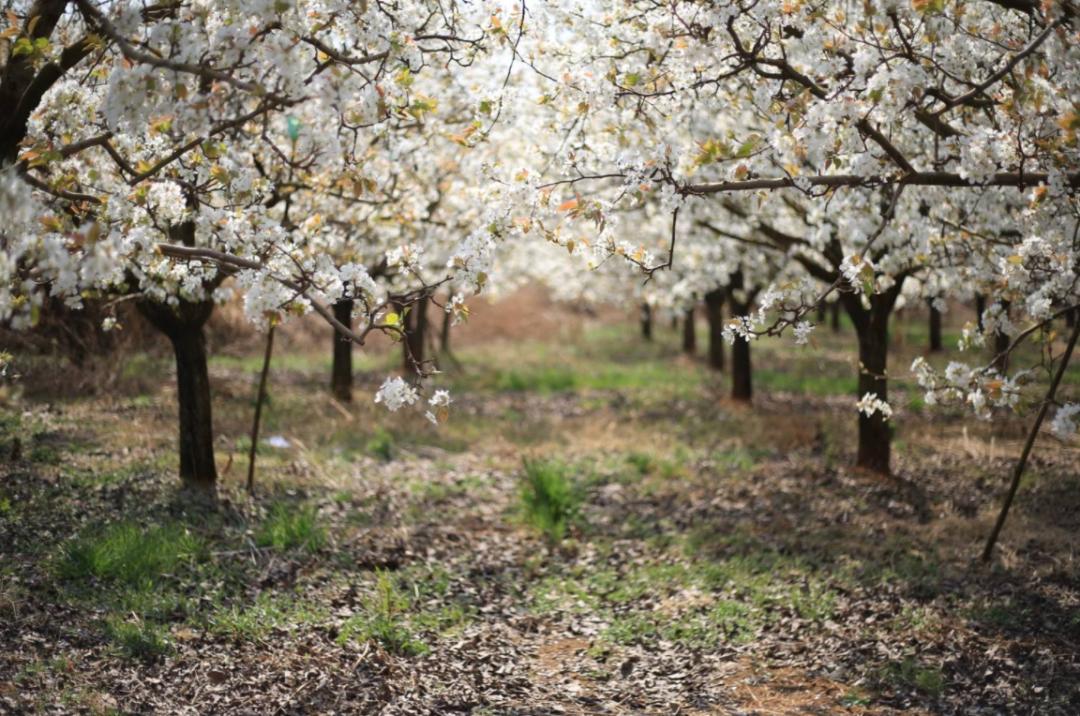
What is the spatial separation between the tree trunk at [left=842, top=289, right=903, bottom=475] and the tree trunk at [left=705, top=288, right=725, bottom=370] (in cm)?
858

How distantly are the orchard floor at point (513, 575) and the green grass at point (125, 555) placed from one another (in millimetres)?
22

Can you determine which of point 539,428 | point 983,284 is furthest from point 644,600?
point 539,428

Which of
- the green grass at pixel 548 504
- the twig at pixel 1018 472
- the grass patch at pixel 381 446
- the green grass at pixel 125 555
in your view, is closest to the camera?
the green grass at pixel 125 555

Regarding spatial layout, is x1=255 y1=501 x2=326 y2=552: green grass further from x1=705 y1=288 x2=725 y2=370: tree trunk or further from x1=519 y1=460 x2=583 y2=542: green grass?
x1=705 y1=288 x2=725 y2=370: tree trunk

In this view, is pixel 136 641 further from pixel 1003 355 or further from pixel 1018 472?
pixel 1018 472

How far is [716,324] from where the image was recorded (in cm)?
2197

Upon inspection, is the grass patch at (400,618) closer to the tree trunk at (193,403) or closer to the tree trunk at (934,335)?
the tree trunk at (193,403)

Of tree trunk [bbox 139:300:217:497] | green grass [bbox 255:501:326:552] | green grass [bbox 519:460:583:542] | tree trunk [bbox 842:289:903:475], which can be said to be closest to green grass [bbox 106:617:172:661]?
green grass [bbox 255:501:326:552]

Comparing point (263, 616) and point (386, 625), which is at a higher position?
point (263, 616)

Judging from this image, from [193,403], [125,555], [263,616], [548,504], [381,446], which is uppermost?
[193,403]

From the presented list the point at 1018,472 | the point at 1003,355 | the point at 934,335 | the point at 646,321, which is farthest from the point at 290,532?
the point at 646,321

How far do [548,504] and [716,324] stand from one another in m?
12.7

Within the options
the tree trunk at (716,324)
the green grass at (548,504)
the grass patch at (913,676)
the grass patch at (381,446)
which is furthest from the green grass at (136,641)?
the tree trunk at (716,324)

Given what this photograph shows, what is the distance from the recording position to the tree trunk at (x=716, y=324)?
20.7 m
